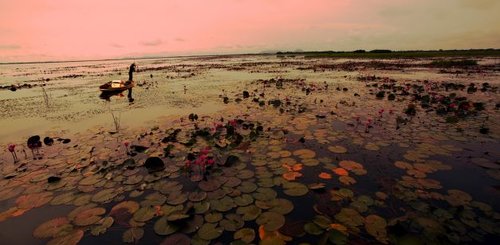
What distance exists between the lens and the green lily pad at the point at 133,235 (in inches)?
146

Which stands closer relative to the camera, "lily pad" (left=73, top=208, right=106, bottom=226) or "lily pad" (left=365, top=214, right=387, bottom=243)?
"lily pad" (left=365, top=214, right=387, bottom=243)

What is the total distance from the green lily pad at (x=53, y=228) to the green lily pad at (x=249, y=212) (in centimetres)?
261

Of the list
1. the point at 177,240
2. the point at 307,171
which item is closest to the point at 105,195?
the point at 177,240

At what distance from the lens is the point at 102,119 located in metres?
Answer: 10.9

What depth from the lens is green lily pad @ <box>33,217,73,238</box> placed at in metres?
3.92

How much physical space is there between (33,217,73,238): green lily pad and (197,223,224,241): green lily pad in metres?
A: 2.05

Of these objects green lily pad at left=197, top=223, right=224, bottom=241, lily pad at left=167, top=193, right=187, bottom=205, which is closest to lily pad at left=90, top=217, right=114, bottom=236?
lily pad at left=167, top=193, right=187, bottom=205

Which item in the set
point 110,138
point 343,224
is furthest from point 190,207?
point 110,138

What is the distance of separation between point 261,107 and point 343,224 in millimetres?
8631

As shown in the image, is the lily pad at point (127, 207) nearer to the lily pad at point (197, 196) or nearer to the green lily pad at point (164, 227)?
the green lily pad at point (164, 227)

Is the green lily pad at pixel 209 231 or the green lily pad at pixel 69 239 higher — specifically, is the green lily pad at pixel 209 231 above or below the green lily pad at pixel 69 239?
above

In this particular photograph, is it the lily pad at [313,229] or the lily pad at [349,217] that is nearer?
the lily pad at [313,229]

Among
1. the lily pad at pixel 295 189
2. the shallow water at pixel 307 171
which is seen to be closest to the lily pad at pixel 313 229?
the shallow water at pixel 307 171

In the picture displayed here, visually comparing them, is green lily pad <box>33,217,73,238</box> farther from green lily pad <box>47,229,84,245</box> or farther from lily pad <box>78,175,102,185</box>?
lily pad <box>78,175,102,185</box>
